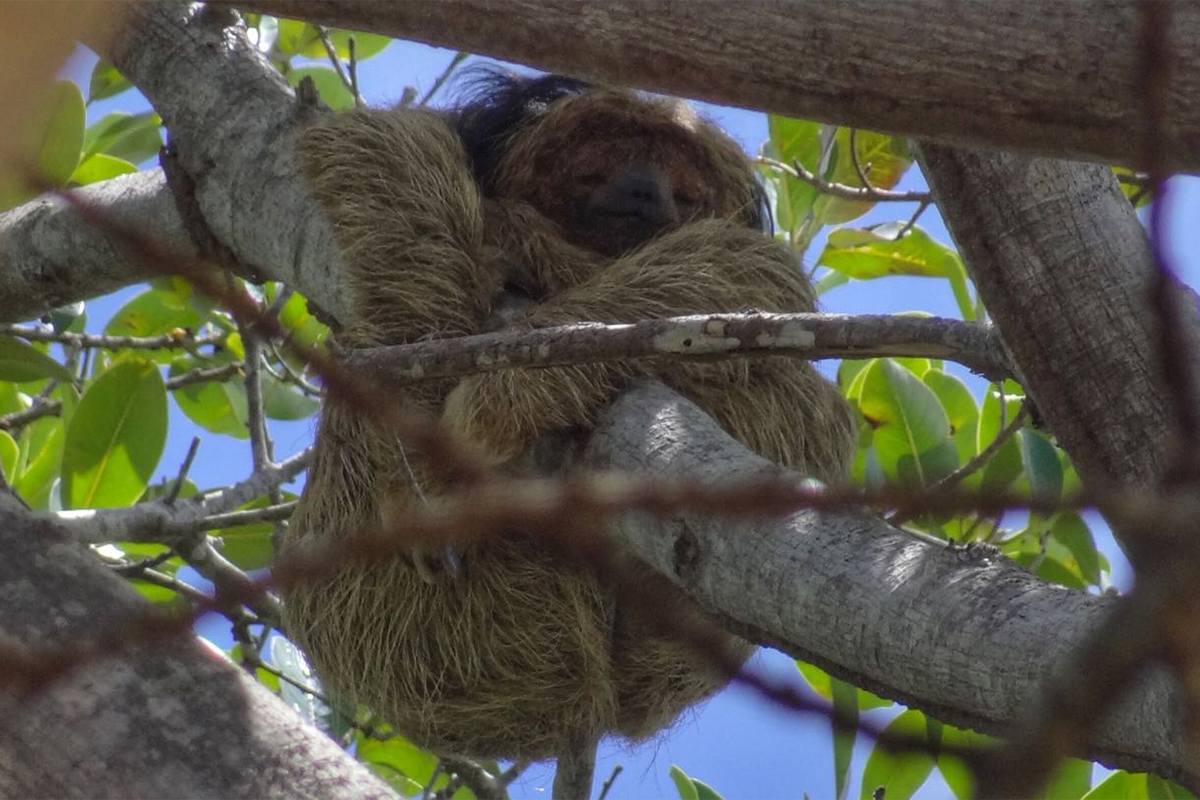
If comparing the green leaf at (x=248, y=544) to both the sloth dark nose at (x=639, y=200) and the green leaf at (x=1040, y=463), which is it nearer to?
the sloth dark nose at (x=639, y=200)

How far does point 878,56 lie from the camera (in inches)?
53.3

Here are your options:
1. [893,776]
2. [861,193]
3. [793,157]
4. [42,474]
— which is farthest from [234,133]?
[893,776]

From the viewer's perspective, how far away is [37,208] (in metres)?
3.64

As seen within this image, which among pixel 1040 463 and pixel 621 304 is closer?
pixel 621 304

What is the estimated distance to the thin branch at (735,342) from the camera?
1.69 m

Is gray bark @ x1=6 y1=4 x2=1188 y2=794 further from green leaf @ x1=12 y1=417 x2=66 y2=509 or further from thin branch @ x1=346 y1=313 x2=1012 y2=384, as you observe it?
green leaf @ x1=12 y1=417 x2=66 y2=509

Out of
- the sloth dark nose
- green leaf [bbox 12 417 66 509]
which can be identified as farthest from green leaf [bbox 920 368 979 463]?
green leaf [bbox 12 417 66 509]

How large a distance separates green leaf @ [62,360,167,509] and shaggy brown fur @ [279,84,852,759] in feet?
2.81

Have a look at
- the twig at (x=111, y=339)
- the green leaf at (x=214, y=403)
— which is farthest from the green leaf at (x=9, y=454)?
the green leaf at (x=214, y=403)

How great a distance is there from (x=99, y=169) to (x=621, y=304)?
2.10m

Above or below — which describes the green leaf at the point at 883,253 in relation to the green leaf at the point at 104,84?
above

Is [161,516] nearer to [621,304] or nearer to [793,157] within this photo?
[621,304]

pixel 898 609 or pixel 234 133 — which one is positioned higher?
pixel 234 133

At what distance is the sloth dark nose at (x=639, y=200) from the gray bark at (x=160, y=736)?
219 cm
